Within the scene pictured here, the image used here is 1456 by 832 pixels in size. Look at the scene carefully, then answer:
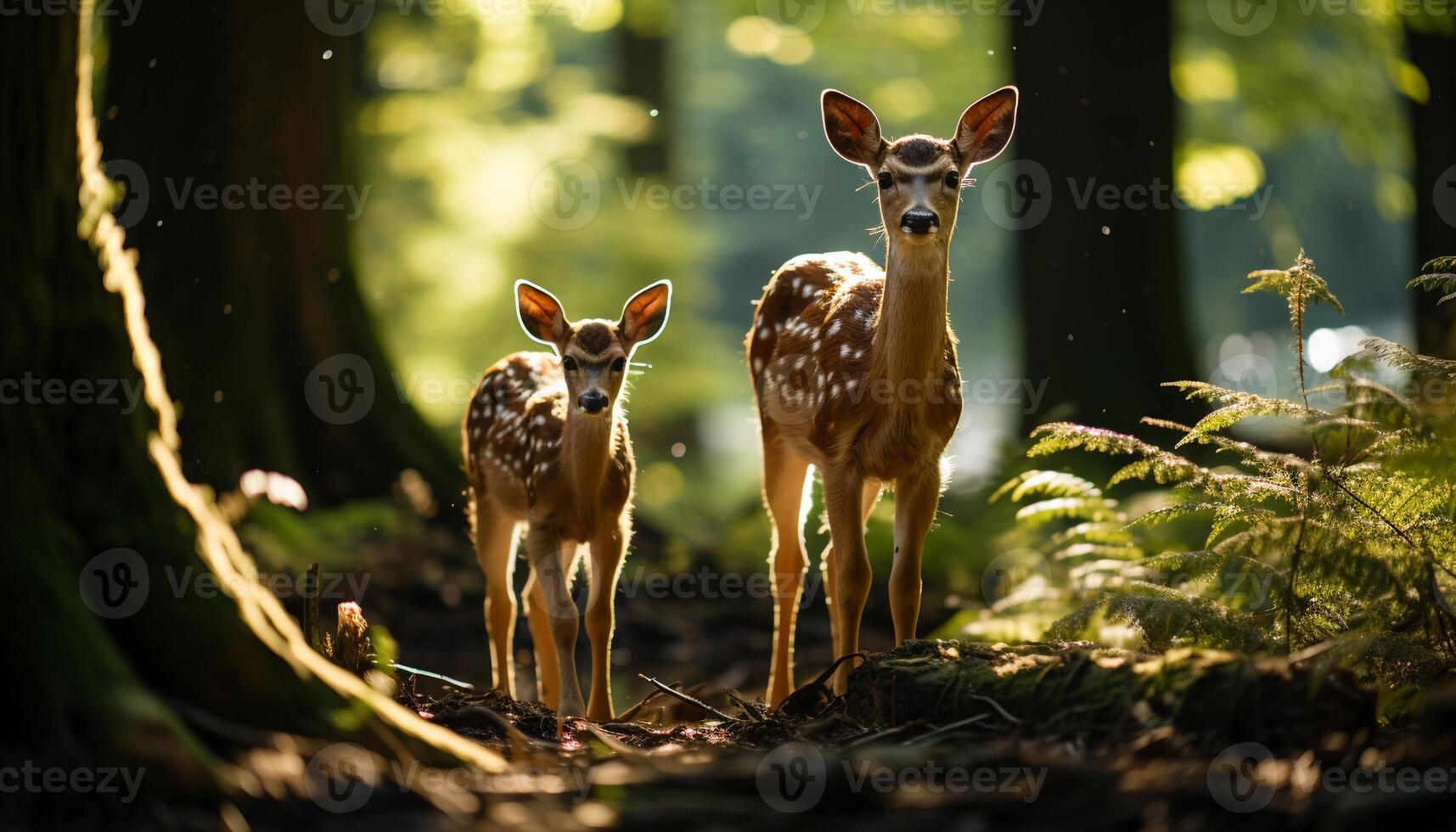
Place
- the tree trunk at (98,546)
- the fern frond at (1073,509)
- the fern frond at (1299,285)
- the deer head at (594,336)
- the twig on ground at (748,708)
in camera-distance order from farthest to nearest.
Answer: the fern frond at (1073,509) < the deer head at (594,336) < the fern frond at (1299,285) < the twig on ground at (748,708) < the tree trunk at (98,546)

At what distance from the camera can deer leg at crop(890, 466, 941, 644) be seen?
17.6ft

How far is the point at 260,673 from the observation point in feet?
10.5

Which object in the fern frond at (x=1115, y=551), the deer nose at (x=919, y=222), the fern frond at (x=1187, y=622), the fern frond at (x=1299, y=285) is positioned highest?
the deer nose at (x=919, y=222)

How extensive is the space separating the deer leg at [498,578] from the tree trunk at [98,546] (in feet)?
10.5

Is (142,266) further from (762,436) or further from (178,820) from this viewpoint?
(178,820)

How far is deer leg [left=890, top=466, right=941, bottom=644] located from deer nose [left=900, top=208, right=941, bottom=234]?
3.64 feet

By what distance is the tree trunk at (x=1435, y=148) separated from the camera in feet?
35.9

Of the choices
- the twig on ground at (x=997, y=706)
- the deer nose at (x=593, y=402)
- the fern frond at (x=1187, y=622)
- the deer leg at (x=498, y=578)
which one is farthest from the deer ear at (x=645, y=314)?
the twig on ground at (x=997, y=706)

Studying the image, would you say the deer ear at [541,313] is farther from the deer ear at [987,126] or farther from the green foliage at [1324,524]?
the green foliage at [1324,524]

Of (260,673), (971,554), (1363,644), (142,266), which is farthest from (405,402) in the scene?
(1363,644)

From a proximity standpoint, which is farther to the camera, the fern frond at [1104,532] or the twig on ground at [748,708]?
the fern frond at [1104,532]

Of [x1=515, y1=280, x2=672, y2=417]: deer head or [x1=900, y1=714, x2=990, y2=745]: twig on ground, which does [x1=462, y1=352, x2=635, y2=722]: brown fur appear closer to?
[x1=515, y1=280, x2=672, y2=417]: deer head

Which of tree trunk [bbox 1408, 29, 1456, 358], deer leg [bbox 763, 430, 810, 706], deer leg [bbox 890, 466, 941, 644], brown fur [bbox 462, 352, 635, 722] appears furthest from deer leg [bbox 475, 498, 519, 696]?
tree trunk [bbox 1408, 29, 1456, 358]

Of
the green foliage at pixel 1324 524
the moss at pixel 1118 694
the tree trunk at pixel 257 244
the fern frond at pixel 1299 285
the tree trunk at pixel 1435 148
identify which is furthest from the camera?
the tree trunk at pixel 1435 148
